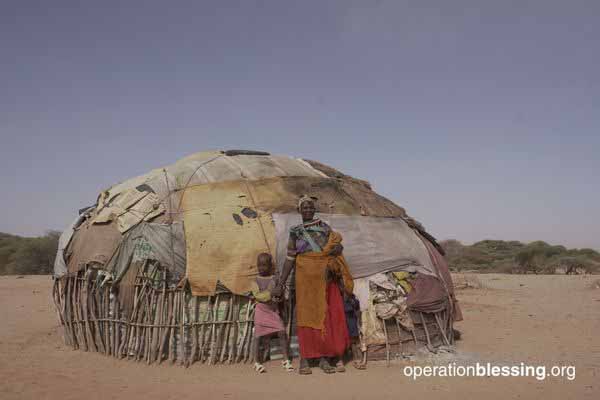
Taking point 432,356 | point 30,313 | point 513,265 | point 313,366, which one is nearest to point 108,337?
point 313,366

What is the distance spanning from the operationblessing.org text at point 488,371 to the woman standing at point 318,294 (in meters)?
0.87

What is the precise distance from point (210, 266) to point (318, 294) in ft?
4.50

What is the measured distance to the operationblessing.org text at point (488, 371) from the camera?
5.30 m

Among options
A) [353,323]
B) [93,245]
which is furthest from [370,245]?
[93,245]

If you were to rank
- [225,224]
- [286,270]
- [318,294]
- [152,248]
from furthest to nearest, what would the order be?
[225,224] → [152,248] → [286,270] → [318,294]

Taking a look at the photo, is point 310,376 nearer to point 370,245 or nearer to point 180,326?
point 180,326

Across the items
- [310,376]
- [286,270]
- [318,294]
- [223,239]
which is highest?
[223,239]

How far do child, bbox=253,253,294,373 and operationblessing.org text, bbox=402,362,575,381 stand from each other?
1435mm

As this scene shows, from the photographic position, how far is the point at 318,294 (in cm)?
534

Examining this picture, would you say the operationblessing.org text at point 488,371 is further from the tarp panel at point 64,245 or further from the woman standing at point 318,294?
the tarp panel at point 64,245

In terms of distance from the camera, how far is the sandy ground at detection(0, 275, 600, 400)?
4711 millimetres

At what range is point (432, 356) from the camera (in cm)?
582

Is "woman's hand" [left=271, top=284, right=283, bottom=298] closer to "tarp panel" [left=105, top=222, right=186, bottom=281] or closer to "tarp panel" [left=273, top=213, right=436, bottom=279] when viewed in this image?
"tarp panel" [left=273, top=213, right=436, bottom=279]

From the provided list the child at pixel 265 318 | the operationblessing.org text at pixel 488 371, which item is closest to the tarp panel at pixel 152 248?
the child at pixel 265 318
